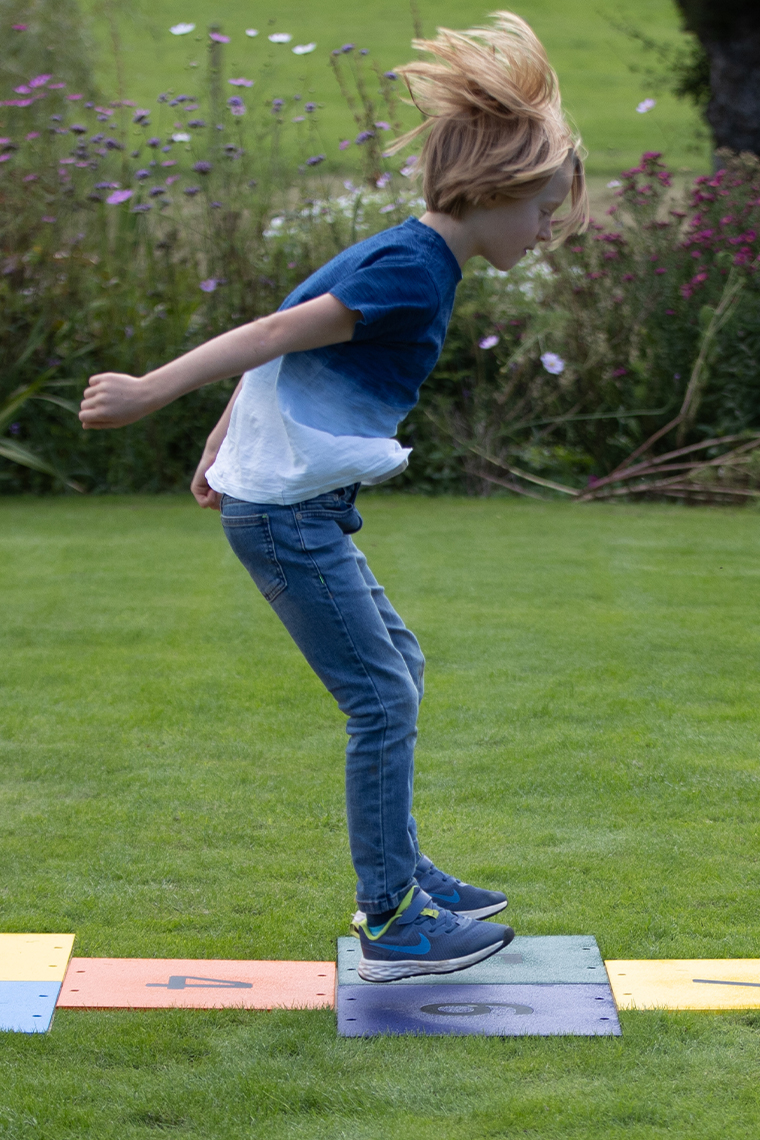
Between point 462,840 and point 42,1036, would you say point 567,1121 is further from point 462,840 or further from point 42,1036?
point 462,840

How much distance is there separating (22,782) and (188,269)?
5354mm

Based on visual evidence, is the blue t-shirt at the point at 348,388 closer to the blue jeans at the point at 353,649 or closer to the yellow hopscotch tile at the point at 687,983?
the blue jeans at the point at 353,649

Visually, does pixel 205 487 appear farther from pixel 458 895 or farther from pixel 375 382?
pixel 458 895

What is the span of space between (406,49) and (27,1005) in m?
23.7

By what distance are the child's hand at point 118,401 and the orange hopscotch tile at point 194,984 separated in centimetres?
110

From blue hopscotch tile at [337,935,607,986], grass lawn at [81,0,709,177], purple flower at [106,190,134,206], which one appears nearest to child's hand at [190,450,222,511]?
blue hopscotch tile at [337,935,607,986]

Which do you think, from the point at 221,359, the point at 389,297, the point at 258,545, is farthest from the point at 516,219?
the point at 258,545

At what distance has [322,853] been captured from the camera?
3195mm

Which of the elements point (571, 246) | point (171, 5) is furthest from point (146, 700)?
point (171, 5)

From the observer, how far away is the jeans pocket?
2326 mm

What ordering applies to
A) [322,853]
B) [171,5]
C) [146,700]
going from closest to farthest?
1. [322,853]
2. [146,700]
3. [171,5]

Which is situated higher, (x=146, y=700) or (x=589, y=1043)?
(x=589, y=1043)

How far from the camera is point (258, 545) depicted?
2334 millimetres

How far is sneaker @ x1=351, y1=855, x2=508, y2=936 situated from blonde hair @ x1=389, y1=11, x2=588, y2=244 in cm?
133
